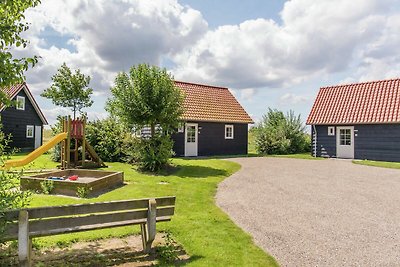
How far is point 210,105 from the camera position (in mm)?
26578

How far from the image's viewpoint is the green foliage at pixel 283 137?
2892 cm

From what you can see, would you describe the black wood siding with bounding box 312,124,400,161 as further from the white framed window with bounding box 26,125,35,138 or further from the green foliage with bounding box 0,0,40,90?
the white framed window with bounding box 26,125,35,138

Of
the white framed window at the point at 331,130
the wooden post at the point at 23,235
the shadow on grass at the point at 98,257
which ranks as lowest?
the shadow on grass at the point at 98,257

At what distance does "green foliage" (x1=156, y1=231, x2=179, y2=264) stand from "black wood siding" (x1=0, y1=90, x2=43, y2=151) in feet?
85.7

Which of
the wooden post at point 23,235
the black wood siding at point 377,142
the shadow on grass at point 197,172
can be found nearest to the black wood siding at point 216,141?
the shadow on grass at point 197,172

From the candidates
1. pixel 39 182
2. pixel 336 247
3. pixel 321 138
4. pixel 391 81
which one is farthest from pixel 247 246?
pixel 391 81

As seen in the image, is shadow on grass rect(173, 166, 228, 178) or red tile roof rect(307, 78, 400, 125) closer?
shadow on grass rect(173, 166, 228, 178)

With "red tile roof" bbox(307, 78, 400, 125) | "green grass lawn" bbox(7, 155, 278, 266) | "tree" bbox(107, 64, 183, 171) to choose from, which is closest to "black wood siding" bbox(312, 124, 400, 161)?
"red tile roof" bbox(307, 78, 400, 125)

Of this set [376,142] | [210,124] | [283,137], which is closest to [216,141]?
[210,124]

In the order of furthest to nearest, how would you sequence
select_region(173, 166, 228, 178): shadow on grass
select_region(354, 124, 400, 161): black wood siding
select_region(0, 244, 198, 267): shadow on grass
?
select_region(354, 124, 400, 161): black wood siding < select_region(173, 166, 228, 178): shadow on grass < select_region(0, 244, 198, 267): shadow on grass

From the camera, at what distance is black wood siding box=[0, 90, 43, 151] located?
27.3 m

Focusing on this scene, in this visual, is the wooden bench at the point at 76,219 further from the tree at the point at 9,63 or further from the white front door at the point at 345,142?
the white front door at the point at 345,142

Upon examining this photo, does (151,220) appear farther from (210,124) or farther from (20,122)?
(20,122)

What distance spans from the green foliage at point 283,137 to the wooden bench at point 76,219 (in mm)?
24518
